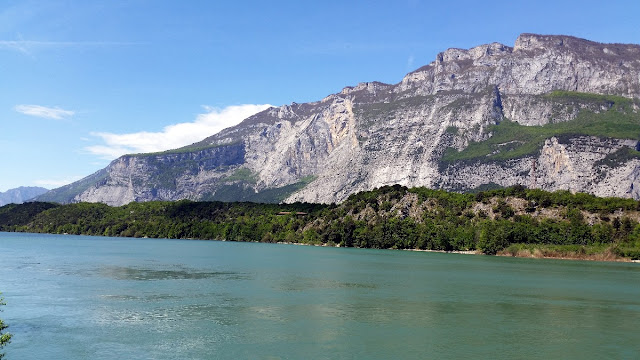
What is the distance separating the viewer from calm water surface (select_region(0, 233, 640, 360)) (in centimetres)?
4934

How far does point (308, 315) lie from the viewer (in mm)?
65375

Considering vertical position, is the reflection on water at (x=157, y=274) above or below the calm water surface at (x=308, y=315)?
above

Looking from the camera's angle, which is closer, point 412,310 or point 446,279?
point 412,310

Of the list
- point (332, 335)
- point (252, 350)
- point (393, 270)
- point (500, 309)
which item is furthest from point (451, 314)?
point (393, 270)

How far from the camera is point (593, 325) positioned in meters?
63.6

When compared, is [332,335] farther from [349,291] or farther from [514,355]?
[349,291]

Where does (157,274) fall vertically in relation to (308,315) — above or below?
above

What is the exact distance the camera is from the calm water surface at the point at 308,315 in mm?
49344

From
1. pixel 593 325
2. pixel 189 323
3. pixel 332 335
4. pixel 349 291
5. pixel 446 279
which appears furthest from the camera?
pixel 446 279

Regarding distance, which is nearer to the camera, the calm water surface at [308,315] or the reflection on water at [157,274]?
the calm water surface at [308,315]

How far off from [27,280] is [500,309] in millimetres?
76841

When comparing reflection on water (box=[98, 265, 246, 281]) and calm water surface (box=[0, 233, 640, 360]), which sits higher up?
Answer: reflection on water (box=[98, 265, 246, 281])

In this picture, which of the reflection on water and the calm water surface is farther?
the reflection on water

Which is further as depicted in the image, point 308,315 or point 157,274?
point 157,274
